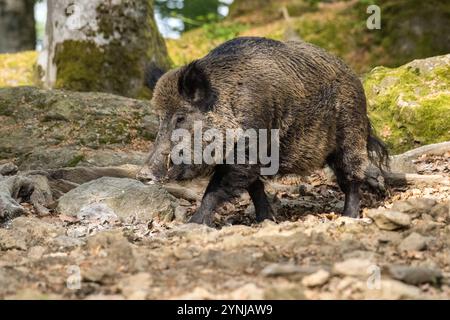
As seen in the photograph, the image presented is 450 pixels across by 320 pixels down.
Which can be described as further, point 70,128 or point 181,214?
point 70,128

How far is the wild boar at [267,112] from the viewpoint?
7.07m

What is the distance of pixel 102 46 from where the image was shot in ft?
40.3

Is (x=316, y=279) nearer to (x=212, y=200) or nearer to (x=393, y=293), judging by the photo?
(x=393, y=293)

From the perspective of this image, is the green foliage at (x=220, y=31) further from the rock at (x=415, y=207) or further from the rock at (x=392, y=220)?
the rock at (x=392, y=220)

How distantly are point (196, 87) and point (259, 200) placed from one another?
155cm

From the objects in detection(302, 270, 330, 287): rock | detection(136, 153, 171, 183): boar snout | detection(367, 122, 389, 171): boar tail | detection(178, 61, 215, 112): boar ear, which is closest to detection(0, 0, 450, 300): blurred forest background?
detection(302, 270, 330, 287): rock

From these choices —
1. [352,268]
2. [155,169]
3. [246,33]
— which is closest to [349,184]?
[155,169]

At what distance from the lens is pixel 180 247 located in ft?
18.4

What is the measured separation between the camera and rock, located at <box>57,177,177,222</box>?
25.1 ft

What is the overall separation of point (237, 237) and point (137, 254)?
0.82 metres

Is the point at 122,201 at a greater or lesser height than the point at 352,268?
lesser

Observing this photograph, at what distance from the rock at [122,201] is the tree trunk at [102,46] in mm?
4609

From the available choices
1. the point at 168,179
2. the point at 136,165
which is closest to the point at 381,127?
the point at 136,165

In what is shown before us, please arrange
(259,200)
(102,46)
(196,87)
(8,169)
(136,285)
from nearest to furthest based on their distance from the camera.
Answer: (136,285) < (196,87) < (259,200) < (8,169) < (102,46)
